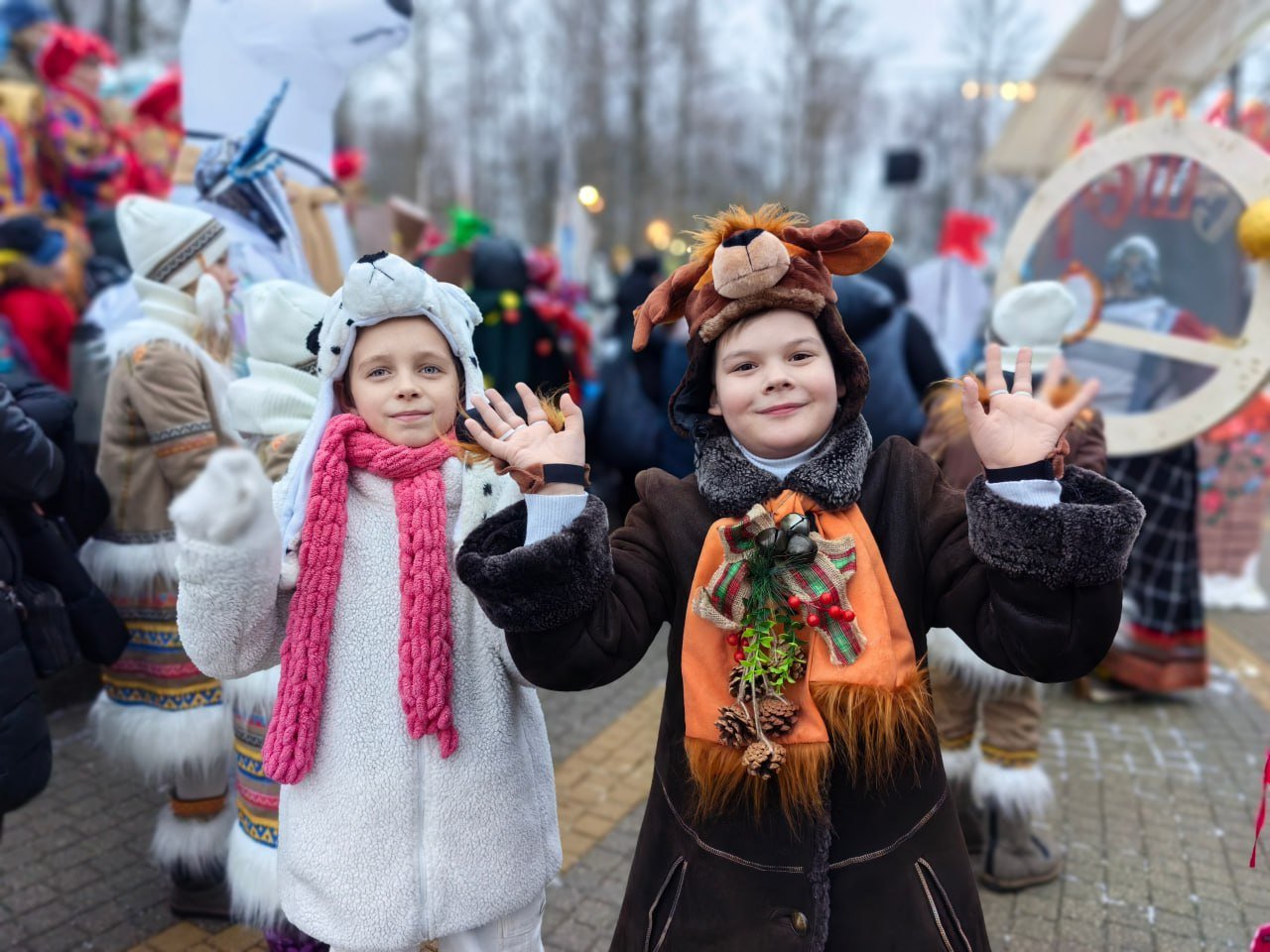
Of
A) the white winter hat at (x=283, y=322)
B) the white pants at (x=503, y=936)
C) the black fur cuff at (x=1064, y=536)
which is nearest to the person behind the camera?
the black fur cuff at (x=1064, y=536)

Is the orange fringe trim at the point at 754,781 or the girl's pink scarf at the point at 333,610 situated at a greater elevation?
the girl's pink scarf at the point at 333,610

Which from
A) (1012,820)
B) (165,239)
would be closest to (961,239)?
(1012,820)

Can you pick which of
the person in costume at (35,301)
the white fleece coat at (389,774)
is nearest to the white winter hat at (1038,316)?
the white fleece coat at (389,774)

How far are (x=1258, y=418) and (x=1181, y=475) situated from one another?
2.22 m

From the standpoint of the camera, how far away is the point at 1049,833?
11.5ft

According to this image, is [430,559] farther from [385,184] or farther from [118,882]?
[385,184]

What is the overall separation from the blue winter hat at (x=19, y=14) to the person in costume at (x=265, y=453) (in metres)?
6.82

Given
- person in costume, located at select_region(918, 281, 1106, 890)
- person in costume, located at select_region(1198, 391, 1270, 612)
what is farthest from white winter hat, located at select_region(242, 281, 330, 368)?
person in costume, located at select_region(1198, 391, 1270, 612)

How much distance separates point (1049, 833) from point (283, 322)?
3221mm

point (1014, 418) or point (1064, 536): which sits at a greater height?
point (1014, 418)

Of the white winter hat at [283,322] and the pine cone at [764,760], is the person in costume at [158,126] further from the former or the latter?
the pine cone at [764,760]

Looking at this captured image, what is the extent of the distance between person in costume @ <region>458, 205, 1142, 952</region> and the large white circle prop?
2394 millimetres

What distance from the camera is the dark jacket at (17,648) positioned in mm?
2270

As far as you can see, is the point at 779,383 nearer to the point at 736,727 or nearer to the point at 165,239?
the point at 736,727
